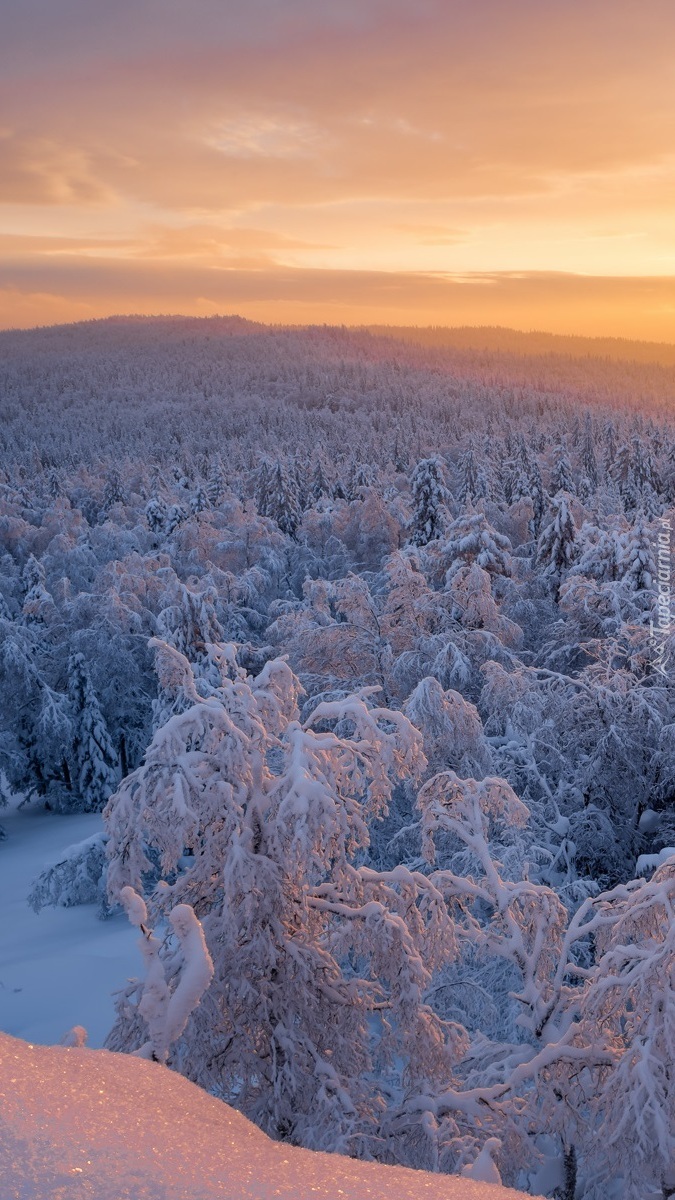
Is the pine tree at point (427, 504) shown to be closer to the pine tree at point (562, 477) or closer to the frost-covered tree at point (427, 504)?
the frost-covered tree at point (427, 504)

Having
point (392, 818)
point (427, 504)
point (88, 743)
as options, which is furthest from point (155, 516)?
point (392, 818)

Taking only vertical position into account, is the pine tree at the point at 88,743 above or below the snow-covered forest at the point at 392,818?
below

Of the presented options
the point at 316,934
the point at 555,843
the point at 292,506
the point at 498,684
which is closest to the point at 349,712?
the point at 316,934

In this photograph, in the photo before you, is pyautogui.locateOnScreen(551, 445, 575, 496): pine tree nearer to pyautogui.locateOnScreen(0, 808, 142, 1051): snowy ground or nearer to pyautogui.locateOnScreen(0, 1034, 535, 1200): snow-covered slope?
pyautogui.locateOnScreen(0, 808, 142, 1051): snowy ground

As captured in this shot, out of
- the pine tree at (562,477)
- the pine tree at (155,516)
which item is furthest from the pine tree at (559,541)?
the pine tree at (562,477)

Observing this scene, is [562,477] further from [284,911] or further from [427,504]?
[284,911]

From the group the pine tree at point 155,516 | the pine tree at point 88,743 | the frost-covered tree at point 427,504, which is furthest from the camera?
the pine tree at point 155,516
